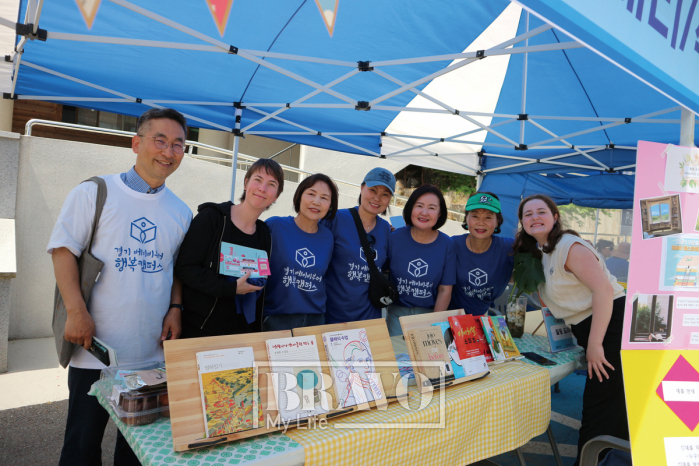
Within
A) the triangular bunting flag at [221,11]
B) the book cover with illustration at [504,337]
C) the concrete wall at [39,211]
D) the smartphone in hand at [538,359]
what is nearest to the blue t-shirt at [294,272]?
the book cover with illustration at [504,337]

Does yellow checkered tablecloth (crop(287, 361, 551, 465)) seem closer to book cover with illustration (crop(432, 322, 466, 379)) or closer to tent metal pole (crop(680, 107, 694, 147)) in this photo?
book cover with illustration (crop(432, 322, 466, 379))

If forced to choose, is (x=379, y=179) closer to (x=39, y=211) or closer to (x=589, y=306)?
(x=589, y=306)

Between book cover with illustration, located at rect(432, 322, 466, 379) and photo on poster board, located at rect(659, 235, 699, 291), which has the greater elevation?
photo on poster board, located at rect(659, 235, 699, 291)

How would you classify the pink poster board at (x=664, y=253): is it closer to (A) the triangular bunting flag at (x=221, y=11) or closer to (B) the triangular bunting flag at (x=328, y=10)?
(B) the triangular bunting flag at (x=328, y=10)

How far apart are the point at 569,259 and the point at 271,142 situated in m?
11.8

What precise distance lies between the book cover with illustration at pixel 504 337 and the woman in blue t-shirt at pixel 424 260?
397 mm

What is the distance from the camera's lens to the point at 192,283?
5.81 feet

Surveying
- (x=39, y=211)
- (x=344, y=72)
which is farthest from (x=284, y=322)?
(x=39, y=211)

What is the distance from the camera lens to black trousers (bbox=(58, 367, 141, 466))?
1643mm

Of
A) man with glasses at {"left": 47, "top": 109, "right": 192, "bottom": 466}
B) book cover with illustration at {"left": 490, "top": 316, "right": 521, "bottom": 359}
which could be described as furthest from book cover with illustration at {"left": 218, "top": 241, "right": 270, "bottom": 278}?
book cover with illustration at {"left": 490, "top": 316, "right": 521, "bottom": 359}

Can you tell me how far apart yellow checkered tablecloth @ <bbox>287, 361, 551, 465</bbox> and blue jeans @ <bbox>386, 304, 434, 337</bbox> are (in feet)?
2.15

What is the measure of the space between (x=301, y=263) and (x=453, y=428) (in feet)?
3.48

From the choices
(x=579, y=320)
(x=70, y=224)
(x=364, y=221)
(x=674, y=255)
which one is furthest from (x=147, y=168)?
(x=579, y=320)

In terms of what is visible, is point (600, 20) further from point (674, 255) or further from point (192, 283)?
point (192, 283)
